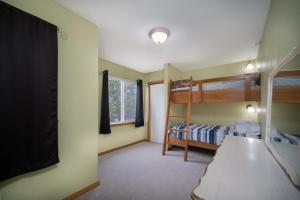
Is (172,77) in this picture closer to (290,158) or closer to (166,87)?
(166,87)

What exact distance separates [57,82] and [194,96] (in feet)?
8.50

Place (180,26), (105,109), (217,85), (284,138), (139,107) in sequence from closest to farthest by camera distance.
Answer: (284,138)
(180,26)
(217,85)
(105,109)
(139,107)

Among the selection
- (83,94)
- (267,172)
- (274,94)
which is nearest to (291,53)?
(274,94)

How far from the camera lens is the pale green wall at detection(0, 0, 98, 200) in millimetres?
1351

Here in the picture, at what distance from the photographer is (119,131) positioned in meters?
3.58

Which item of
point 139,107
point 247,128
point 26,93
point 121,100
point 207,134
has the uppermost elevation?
point 26,93

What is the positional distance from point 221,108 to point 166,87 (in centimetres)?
167

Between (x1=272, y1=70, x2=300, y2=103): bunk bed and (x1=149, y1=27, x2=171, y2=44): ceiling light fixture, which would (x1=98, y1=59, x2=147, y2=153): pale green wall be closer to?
(x1=149, y1=27, x2=171, y2=44): ceiling light fixture

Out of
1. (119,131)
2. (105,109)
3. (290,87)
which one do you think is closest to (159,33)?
(290,87)

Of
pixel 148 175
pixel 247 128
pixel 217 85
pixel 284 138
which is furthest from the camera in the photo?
pixel 217 85

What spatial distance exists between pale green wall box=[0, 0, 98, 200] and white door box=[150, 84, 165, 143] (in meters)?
2.52

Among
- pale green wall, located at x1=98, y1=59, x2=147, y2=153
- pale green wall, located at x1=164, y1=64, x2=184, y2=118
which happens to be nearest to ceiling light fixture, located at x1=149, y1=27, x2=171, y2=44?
pale green wall, located at x1=164, y1=64, x2=184, y2=118

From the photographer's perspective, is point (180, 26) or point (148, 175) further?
point (148, 175)

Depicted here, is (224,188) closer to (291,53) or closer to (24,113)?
(291,53)
